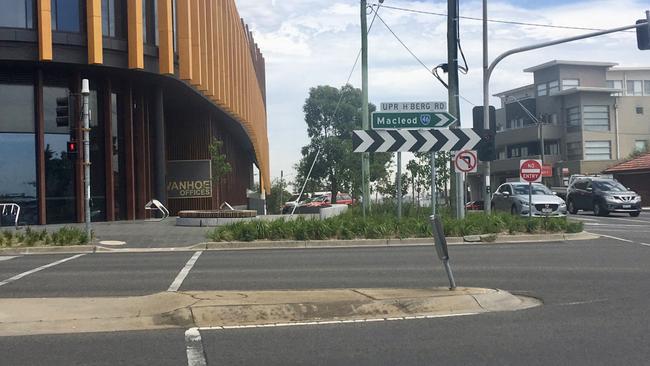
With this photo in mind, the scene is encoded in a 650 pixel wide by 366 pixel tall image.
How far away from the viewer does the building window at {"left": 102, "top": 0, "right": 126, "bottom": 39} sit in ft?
89.4

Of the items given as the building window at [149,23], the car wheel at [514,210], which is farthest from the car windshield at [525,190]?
the building window at [149,23]

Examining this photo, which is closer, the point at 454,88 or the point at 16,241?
Result: the point at 16,241

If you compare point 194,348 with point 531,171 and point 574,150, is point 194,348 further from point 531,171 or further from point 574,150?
point 574,150

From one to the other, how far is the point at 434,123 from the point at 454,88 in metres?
3.77

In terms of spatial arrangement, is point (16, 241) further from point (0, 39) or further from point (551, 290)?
point (551, 290)

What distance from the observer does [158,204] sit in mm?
29672

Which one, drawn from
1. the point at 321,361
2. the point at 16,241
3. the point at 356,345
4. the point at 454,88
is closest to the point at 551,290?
the point at 356,345

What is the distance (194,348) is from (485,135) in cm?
1611

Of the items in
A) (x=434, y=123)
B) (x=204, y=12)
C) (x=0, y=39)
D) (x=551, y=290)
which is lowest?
(x=551, y=290)

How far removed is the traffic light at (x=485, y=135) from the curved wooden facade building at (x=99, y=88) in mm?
12560

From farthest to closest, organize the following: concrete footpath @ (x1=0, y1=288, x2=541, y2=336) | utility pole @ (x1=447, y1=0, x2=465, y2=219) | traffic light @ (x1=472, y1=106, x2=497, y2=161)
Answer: utility pole @ (x1=447, y1=0, x2=465, y2=219), traffic light @ (x1=472, y1=106, x2=497, y2=161), concrete footpath @ (x1=0, y1=288, x2=541, y2=336)

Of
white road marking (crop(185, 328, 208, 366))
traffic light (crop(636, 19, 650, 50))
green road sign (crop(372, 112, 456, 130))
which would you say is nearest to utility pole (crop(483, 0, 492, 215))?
green road sign (crop(372, 112, 456, 130))

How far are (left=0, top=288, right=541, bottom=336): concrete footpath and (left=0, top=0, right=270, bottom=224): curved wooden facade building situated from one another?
631 inches

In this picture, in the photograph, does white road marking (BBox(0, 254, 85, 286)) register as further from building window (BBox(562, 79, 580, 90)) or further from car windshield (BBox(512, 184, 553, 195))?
building window (BBox(562, 79, 580, 90))
